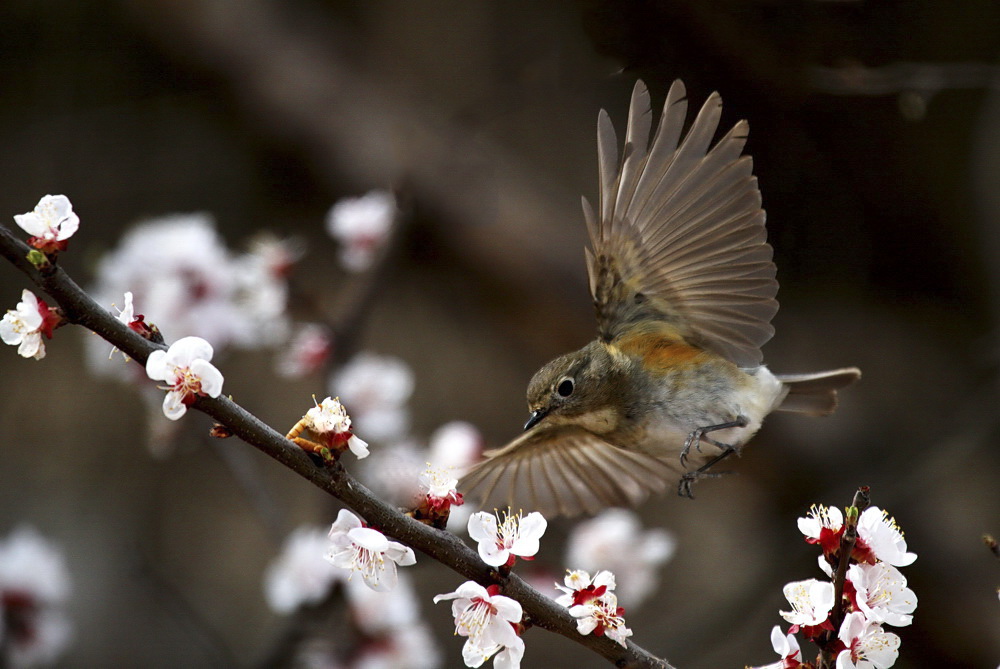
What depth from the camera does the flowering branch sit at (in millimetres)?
934

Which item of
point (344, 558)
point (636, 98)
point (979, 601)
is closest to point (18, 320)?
point (344, 558)

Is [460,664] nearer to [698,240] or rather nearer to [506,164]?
[506,164]

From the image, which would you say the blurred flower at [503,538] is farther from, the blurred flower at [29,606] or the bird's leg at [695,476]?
the blurred flower at [29,606]

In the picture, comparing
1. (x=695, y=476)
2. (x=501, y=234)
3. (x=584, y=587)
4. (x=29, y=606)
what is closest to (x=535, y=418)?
(x=695, y=476)

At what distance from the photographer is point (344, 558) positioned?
1072 millimetres

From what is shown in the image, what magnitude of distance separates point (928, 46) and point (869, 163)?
0.45m

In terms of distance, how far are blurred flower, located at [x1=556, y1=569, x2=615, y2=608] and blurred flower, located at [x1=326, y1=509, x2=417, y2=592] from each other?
197mm

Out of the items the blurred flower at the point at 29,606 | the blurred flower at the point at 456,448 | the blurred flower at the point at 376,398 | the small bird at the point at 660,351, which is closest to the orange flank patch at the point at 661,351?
the small bird at the point at 660,351

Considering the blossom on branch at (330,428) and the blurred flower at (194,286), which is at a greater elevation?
the blurred flower at (194,286)

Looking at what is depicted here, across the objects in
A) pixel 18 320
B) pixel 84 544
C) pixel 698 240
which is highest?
pixel 84 544

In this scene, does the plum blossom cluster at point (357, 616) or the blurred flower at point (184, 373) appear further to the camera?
the plum blossom cluster at point (357, 616)

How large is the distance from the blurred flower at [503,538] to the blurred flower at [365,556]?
8cm

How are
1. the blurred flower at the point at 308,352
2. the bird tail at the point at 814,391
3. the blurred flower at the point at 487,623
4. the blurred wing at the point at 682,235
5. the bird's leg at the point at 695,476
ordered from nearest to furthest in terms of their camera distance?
the blurred flower at the point at 487,623, the blurred wing at the point at 682,235, the bird's leg at the point at 695,476, the bird tail at the point at 814,391, the blurred flower at the point at 308,352

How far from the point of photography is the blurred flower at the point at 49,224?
3.07 ft
